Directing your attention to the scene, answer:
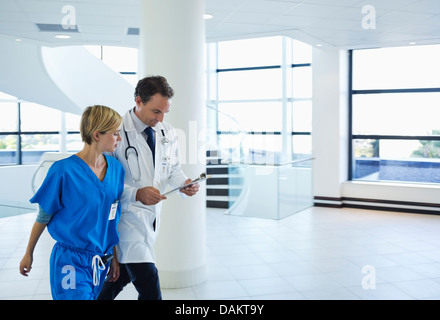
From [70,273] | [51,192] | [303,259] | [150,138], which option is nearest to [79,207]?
[51,192]

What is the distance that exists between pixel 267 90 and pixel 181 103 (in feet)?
26.5

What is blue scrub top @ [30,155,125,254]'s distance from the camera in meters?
2.04

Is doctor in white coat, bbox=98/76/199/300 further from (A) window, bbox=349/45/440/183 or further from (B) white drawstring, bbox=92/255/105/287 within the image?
(A) window, bbox=349/45/440/183

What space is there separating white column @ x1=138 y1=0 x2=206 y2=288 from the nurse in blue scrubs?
1976mm

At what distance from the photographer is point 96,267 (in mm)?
2191

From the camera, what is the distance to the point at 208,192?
369 inches

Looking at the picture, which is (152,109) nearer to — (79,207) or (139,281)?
(79,207)

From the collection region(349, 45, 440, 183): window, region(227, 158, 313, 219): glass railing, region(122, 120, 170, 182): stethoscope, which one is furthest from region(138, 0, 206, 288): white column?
region(349, 45, 440, 183): window

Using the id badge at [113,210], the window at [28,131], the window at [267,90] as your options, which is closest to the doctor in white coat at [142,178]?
the id badge at [113,210]

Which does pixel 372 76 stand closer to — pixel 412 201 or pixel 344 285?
pixel 412 201

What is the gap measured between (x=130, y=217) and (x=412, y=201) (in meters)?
7.43

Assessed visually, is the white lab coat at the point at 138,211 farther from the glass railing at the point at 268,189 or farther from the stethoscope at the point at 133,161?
the glass railing at the point at 268,189

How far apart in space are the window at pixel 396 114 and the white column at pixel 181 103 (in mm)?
5836
